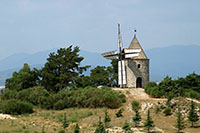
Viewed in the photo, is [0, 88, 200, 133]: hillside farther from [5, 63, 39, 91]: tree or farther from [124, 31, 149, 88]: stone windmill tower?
[5, 63, 39, 91]: tree

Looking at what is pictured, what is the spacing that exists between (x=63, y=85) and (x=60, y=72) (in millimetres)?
1729

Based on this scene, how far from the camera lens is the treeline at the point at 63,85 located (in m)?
27.7

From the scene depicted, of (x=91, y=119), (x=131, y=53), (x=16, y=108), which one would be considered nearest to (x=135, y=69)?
(x=131, y=53)

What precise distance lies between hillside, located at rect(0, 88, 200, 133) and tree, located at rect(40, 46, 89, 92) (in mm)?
6630

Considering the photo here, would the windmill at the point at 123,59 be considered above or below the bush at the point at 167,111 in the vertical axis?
above

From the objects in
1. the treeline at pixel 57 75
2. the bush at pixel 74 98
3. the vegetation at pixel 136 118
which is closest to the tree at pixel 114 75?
the treeline at pixel 57 75

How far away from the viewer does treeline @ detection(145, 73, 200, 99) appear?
89.0ft

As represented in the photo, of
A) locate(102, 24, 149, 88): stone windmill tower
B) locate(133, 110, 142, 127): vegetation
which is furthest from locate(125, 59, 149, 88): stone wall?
locate(133, 110, 142, 127): vegetation

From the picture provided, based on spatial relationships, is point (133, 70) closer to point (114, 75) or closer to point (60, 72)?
point (114, 75)

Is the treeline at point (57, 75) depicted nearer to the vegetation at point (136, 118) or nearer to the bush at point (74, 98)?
the bush at point (74, 98)

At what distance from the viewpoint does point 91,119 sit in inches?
907

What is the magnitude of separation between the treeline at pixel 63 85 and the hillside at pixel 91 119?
102 centimetres

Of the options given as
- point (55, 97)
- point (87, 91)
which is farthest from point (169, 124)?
point (55, 97)

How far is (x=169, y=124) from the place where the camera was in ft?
70.4
